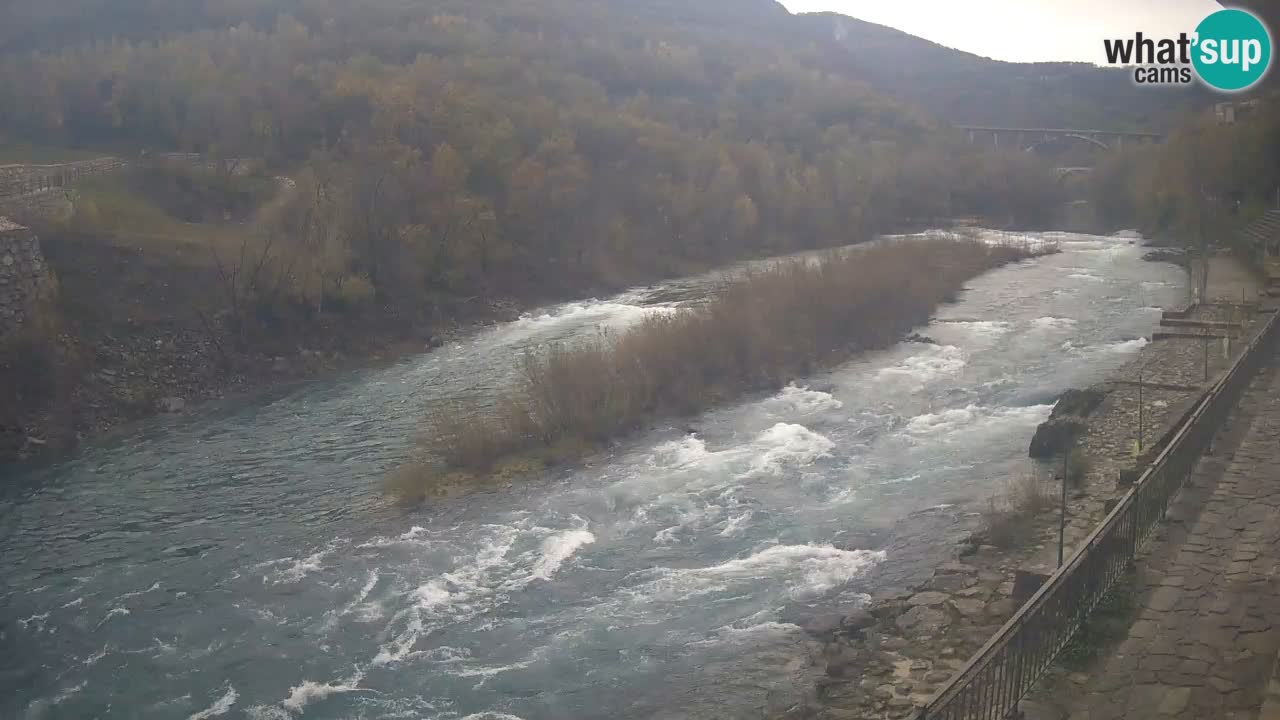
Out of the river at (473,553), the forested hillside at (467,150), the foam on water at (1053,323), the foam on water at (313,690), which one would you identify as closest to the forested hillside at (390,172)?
the forested hillside at (467,150)

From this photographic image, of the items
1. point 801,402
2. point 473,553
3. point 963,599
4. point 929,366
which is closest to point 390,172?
point 801,402

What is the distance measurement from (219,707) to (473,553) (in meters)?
4.87

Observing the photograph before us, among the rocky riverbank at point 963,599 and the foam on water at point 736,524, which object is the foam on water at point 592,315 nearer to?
the foam on water at point 736,524

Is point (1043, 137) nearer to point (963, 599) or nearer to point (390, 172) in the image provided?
point (390, 172)

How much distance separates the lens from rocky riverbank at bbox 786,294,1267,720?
11398mm

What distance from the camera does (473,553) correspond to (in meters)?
16.3

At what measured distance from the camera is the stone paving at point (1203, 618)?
8359 mm

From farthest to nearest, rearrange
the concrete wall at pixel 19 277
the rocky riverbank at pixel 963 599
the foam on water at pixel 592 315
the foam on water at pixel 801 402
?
the foam on water at pixel 592 315, the concrete wall at pixel 19 277, the foam on water at pixel 801 402, the rocky riverbank at pixel 963 599

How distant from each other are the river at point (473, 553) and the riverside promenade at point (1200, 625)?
3.76 meters

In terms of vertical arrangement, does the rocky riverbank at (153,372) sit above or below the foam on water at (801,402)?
above

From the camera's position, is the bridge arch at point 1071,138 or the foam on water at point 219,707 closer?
the foam on water at point 219,707

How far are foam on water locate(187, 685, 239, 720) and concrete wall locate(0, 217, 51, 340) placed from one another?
58.3 ft

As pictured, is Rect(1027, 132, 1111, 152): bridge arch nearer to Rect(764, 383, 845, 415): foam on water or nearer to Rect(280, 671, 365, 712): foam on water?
Rect(764, 383, 845, 415): foam on water

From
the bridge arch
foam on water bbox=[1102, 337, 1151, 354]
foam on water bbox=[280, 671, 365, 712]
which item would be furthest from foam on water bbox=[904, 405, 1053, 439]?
the bridge arch
